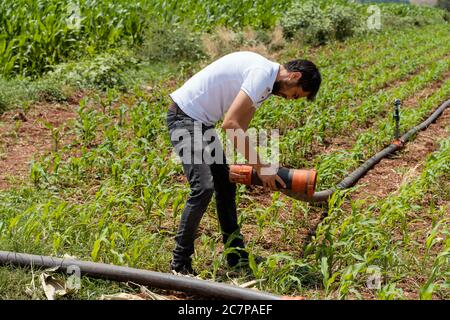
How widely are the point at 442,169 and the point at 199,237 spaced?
2.53 m

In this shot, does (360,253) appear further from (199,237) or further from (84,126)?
(84,126)

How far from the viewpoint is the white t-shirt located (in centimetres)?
348

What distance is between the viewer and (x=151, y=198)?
4555 millimetres

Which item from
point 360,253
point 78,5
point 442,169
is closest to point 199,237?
point 360,253

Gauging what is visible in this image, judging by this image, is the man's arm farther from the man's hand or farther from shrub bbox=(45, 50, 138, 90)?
shrub bbox=(45, 50, 138, 90)

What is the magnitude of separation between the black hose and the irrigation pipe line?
3.43ft

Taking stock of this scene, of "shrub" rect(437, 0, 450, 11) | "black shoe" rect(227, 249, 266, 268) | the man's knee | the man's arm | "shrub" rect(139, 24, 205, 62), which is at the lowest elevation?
"black shoe" rect(227, 249, 266, 268)

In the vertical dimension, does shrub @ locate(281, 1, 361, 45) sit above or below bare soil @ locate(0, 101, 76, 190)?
above

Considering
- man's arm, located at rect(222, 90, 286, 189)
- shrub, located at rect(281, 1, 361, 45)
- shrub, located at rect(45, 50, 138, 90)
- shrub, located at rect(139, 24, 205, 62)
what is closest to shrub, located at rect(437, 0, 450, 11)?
shrub, located at rect(281, 1, 361, 45)

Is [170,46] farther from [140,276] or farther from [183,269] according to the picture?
[140,276]

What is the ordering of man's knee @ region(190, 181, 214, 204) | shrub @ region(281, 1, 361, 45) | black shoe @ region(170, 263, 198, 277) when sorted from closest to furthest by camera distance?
1. man's knee @ region(190, 181, 214, 204)
2. black shoe @ region(170, 263, 198, 277)
3. shrub @ region(281, 1, 361, 45)

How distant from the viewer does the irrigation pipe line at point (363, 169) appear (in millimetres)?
4489

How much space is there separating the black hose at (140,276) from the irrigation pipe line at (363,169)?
1.04 m

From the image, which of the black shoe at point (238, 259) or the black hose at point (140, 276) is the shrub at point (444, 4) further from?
the black hose at point (140, 276)
